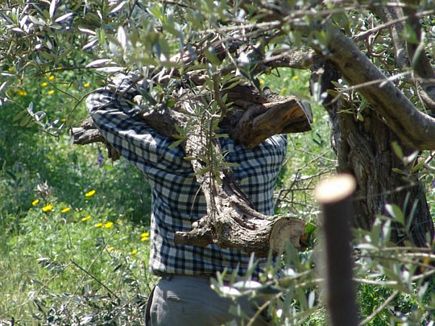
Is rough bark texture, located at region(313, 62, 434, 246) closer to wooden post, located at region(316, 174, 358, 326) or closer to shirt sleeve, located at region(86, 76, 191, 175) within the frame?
shirt sleeve, located at region(86, 76, 191, 175)

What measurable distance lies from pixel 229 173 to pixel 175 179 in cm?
37

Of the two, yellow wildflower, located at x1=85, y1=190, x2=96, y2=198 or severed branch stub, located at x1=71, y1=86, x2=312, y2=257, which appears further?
yellow wildflower, located at x1=85, y1=190, x2=96, y2=198

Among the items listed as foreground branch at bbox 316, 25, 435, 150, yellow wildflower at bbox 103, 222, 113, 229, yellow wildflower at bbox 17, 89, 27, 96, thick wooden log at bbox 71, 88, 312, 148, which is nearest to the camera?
foreground branch at bbox 316, 25, 435, 150

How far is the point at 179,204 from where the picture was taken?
3500 millimetres

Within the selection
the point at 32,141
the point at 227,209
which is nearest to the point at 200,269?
the point at 227,209

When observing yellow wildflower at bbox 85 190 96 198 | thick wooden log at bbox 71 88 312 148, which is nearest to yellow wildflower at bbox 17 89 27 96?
yellow wildflower at bbox 85 190 96 198

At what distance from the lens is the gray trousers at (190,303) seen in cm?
343

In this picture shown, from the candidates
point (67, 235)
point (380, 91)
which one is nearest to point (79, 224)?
point (67, 235)

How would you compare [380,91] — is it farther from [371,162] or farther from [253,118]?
[371,162]

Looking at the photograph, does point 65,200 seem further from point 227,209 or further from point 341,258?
point 341,258

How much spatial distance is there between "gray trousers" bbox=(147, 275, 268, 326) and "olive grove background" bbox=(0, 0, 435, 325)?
0.37m

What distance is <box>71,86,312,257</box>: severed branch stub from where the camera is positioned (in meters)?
2.58

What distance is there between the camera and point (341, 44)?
1.84 m

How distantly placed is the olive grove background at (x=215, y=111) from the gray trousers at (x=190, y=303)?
37cm
